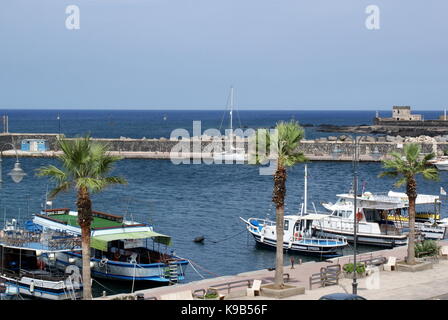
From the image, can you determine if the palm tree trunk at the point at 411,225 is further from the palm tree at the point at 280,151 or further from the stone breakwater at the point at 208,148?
the stone breakwater at the point at 208,148

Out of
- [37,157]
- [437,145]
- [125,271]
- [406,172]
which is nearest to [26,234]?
[125,271]

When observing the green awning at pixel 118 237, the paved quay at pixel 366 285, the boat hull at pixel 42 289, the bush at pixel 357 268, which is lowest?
the boat hull at pixel 42 289

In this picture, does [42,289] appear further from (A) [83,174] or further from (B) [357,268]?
(B) [357,268]

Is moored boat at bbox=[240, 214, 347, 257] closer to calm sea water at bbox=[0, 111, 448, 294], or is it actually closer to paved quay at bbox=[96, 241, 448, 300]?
calm sea water at bbox=[0, 111, 448, 294]

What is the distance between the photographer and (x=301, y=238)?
2089 inches

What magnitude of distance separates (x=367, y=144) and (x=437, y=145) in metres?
12.3

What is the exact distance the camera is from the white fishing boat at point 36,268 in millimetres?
37938

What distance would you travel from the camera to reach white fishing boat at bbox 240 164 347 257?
171 feet

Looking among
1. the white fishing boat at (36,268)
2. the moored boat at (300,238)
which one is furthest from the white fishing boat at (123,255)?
the moored boat at (300,238)

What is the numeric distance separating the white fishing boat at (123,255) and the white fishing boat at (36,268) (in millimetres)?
1000

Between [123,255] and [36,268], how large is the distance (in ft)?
16.0

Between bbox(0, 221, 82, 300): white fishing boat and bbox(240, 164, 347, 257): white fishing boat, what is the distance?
16.5 metres
